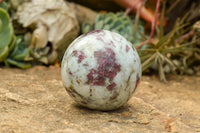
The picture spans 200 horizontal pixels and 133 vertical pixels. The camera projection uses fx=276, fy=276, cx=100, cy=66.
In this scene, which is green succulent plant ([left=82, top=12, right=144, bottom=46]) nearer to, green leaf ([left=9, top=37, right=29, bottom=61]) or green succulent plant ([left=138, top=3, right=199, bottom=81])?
green succulent plant ([left=138, top=3, right=199, bottom=81])

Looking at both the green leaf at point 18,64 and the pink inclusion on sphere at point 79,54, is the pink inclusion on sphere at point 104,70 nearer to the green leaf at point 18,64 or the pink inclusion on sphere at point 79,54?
the pink inclusion on sphere at point 79,54

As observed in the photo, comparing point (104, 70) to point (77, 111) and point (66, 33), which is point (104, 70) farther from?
point (66, 33)

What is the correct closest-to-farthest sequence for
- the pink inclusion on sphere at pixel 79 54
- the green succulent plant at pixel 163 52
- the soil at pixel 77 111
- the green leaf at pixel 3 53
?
1. the soil at pixel 77 111
2. the pink inclusion on sphere at pixel 79 54
3. the green leaf at pixel 3 53
4. the green succulent plant at pixel 163 52

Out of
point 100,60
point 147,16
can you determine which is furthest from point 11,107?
point 147,16

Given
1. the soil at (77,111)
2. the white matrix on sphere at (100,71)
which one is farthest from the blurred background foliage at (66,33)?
the white matrix on sphere at (100,71)

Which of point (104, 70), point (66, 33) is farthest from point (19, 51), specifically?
point (104, 70)

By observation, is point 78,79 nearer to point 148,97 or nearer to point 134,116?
point 134,116

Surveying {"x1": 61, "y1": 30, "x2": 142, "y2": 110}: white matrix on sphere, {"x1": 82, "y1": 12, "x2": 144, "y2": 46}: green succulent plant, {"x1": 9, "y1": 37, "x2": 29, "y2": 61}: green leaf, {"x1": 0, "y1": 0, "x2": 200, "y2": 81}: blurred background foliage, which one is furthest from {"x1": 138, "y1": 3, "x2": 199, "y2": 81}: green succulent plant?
{"x1": 9, "y1": 37, "x2": 29, "y2": 61}: green leaf
